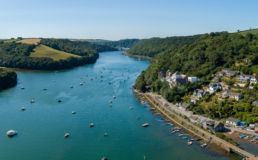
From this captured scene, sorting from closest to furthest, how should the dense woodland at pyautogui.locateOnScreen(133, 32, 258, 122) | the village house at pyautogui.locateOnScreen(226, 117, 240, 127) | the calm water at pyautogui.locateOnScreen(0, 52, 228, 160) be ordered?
the calm water at pyautogui.locateOnScreen(0, 52, 228, 160) < the village house at pyautogui.locateOnScreen(226, 117, 240, 127) < the dense woodland at pyautogui.locateOnScreen(133, 32, 258, 122)

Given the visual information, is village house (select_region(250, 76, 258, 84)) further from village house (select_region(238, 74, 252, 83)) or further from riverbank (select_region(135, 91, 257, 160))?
riverbank (select_region(135, 91, 257, 160))

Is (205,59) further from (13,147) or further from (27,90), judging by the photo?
(13,147)

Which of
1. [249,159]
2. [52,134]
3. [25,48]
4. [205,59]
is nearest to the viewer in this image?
[249,159]

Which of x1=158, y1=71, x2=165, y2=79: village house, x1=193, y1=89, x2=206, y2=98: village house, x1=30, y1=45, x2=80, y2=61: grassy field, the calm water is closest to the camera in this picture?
the calm water

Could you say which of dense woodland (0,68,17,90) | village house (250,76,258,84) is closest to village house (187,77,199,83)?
village house (250,76,258,84)

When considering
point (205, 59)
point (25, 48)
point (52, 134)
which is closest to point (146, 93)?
point (205, 59)
